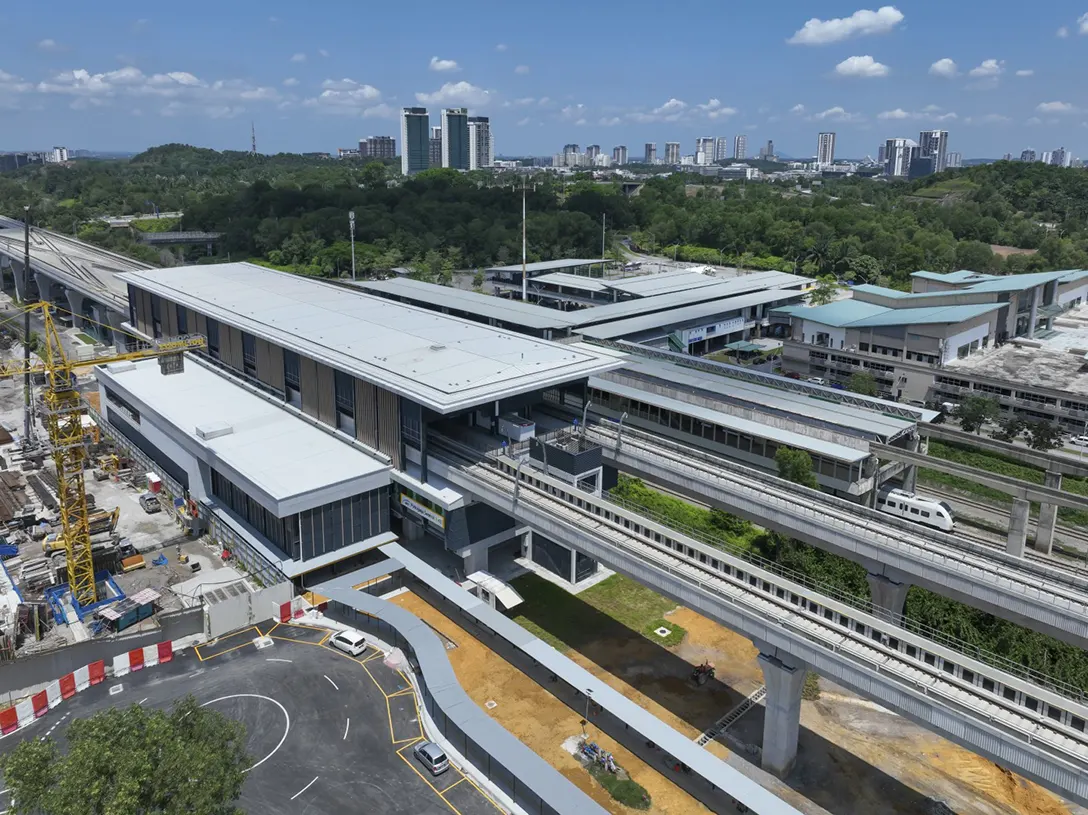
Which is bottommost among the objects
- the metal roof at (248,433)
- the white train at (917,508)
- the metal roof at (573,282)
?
the white train at (917,508)

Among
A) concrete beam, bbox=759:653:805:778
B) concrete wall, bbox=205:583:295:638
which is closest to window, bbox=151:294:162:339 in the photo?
concrete wall, bbox=205:583:295:638

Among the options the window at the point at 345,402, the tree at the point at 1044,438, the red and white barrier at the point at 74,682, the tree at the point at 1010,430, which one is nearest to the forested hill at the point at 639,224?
the tree at the point at 1010,430

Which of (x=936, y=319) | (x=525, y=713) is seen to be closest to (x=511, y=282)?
(x=936, y=319)

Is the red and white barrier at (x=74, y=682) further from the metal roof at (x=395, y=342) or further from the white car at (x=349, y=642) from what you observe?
the metal roof at (x=395, y=342)

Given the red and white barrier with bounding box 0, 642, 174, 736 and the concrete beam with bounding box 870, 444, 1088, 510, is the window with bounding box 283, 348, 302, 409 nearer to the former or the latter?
the red and white barrier with bounding box 0, 642, 174, 736

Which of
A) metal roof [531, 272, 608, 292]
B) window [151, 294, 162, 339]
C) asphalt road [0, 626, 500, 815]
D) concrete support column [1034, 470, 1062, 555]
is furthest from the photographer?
metal roof [531, 272, 608, 292]
